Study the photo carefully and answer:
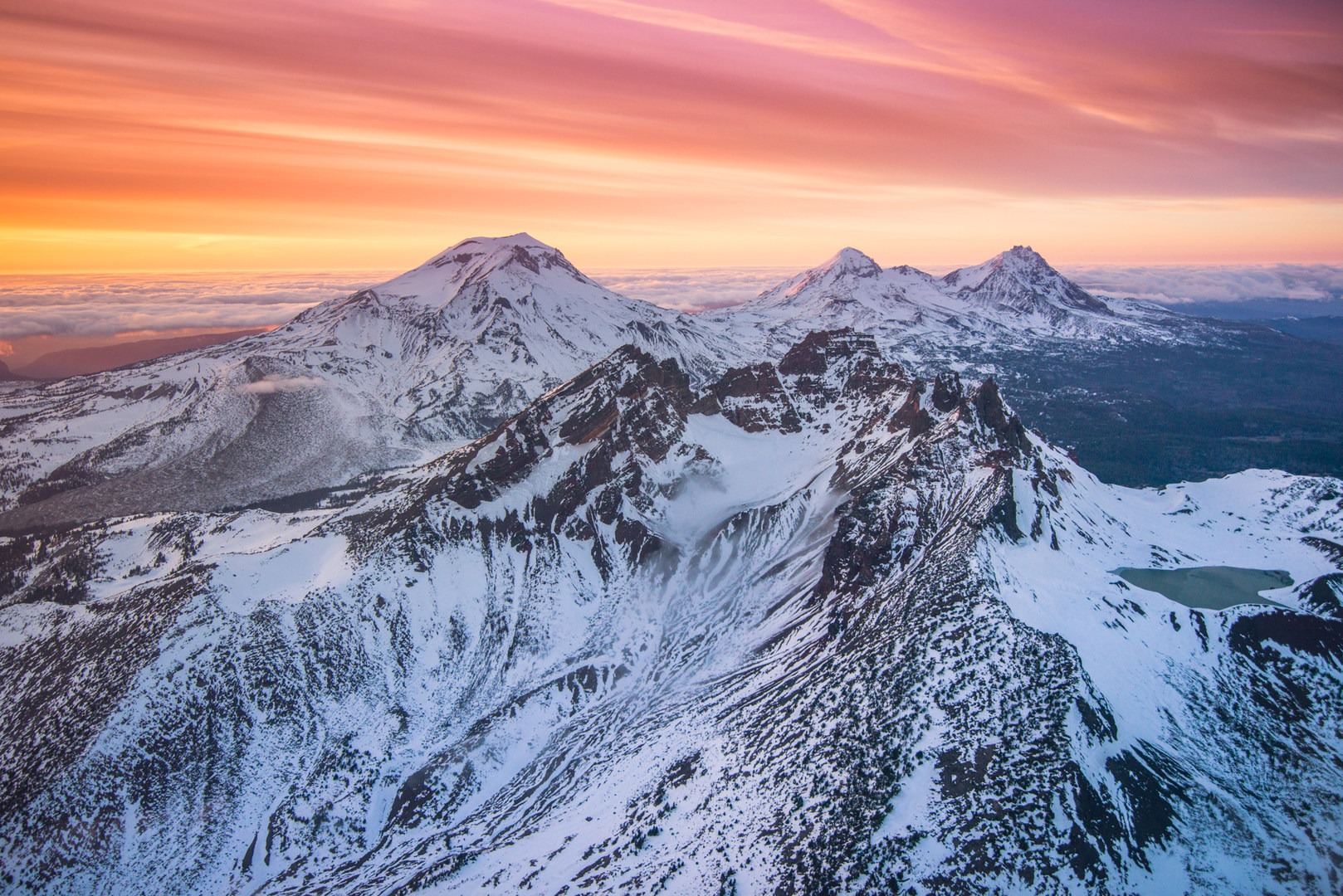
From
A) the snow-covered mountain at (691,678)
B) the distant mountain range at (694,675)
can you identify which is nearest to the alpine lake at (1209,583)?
the distant mountain range at (694,675)

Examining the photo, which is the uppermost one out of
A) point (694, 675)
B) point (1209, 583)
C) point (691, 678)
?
point (1209, 583)

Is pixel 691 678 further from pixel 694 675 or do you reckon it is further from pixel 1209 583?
pixel 1209 583

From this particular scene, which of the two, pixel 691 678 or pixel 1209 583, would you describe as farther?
pixel 691 678

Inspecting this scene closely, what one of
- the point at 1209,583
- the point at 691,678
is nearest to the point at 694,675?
the point at 691,678

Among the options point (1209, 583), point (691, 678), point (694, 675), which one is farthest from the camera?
point (694, 675)

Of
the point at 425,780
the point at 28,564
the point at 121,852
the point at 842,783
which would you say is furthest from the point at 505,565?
the point at 28,564

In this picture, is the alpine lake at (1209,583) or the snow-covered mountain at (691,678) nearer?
the snow-covered mountain at (691,678)

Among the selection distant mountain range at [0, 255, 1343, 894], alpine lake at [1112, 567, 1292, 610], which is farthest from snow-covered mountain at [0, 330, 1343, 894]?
alpine lake at [1112, 567, 1292, 610]

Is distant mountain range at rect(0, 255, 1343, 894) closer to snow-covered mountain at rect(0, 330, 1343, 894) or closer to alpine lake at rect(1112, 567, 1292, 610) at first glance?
snow-covered mountain at rect(0, 330, 1343, 894)

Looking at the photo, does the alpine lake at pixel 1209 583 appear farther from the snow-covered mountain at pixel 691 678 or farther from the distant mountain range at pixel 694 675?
the snow-covered mountain at pixel 691 678

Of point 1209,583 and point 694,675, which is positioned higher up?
point 1209,583
